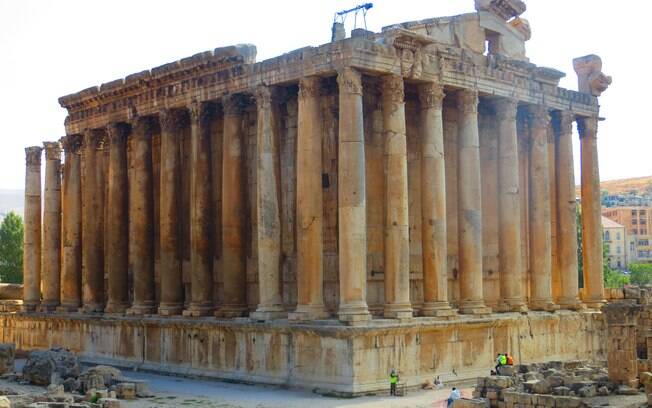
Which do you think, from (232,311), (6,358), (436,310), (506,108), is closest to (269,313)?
(232,311)

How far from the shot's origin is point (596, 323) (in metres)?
34.3

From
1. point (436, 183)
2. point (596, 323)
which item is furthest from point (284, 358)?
point (596, 323)

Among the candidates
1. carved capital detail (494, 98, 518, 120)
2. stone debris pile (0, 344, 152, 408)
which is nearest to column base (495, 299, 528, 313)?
carved capital detail (494, 98, 518, 120)

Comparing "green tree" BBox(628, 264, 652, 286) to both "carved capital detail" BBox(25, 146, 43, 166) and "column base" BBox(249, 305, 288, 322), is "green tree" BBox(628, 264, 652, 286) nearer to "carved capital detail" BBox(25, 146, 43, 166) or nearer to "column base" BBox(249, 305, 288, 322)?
"carved capital detail" BBox(25, 146, 43, 166)

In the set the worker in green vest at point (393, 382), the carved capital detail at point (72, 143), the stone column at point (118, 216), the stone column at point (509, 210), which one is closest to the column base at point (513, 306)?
the stone column at point (509, 210)

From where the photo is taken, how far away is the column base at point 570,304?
3397 centimetres

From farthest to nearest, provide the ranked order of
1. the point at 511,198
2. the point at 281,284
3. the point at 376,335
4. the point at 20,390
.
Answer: the point at 511,198
the point at 281,284
the point at 20,390
the point at 376,335

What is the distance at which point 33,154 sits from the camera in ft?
137

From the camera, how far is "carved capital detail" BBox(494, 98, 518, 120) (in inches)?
1262

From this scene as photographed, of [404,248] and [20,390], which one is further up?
[404,248]

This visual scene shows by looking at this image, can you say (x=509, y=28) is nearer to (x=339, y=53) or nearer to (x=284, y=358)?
(x=339, y=53)

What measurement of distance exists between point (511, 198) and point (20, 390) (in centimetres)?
1669

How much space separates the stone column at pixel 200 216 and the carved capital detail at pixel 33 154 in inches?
476

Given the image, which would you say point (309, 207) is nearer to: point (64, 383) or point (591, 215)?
point (64, 383)
